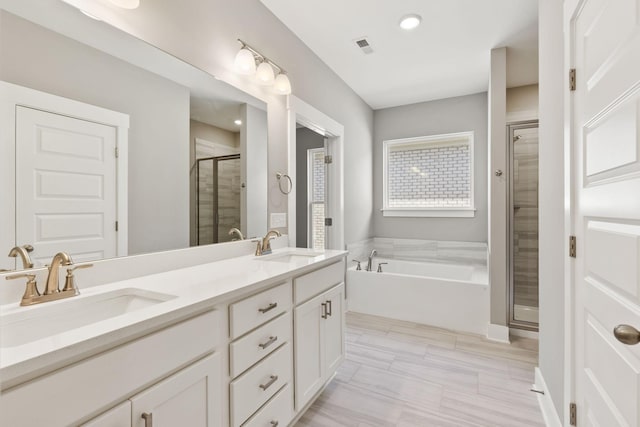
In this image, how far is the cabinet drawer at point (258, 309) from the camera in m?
1.10

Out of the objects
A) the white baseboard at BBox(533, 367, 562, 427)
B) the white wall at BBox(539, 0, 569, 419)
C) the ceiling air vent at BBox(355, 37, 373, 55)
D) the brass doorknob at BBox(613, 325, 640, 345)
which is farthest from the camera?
the ceiling air vent at BBox(355, 37, 373, 55)

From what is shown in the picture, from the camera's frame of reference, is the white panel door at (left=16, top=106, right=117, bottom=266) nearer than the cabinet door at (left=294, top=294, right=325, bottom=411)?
Yes

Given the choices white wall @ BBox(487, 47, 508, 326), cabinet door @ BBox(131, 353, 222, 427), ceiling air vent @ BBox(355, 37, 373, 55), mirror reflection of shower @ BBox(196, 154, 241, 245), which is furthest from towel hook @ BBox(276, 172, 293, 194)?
white wall @ BBox(487, 47, 508, 326)

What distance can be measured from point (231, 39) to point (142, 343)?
1.77 meters

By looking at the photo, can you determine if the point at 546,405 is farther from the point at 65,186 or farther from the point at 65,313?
the point at 65,186

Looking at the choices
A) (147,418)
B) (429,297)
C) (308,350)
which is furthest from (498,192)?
(147,418)

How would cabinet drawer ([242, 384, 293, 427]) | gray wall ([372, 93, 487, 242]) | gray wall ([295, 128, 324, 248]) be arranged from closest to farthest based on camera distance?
cabinet drawer ([242, 384, 293, 427]), gray wall ([372, 93, 487, 242]), gray wall ([295, 128, 324, 248])

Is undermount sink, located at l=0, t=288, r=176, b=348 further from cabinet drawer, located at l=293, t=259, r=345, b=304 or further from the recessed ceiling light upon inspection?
the recessed ceiling light

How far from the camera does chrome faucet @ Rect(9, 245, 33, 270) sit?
97 cm

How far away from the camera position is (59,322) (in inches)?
35.4

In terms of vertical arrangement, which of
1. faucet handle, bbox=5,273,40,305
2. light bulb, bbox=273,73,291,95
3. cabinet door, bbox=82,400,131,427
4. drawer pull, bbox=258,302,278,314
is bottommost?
cabinet door, bbox=82,400,131,427

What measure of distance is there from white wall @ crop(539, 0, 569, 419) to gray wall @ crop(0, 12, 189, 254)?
180 cm

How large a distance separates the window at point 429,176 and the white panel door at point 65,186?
135 inches

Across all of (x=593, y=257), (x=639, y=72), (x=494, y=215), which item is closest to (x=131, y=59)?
(x=639, y=72)
